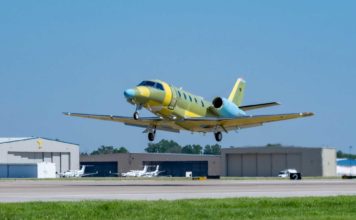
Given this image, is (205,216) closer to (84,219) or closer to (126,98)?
(84,219)

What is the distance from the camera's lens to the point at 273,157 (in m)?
114

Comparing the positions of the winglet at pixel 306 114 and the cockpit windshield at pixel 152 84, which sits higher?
the cockpit windshield at pixel 152 84

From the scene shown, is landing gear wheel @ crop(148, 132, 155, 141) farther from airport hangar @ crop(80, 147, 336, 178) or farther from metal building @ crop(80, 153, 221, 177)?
metal building @ crop(80, 153, 221, 177)

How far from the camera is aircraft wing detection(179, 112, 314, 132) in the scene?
5760 centimetres

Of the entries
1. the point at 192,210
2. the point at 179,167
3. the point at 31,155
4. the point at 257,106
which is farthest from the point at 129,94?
the point at 179,167

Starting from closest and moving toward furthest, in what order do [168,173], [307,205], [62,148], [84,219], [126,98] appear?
[84,219] → [307,205] → [126,98] → [62,148] → [168,173]

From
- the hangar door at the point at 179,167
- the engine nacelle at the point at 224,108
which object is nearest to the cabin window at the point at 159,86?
the engine nacelle at the point at 224,108

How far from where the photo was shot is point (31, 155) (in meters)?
131

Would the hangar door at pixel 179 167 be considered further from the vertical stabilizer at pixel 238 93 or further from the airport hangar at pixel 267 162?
the vertical stabilizer at pixel 238 93

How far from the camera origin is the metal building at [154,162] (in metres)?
151

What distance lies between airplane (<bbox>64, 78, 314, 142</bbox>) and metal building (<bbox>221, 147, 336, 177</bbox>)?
4183cm

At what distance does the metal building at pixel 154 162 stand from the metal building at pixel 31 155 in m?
14.3

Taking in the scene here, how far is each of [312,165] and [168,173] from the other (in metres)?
52.1

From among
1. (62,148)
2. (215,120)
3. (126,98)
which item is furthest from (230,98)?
(62,148)
